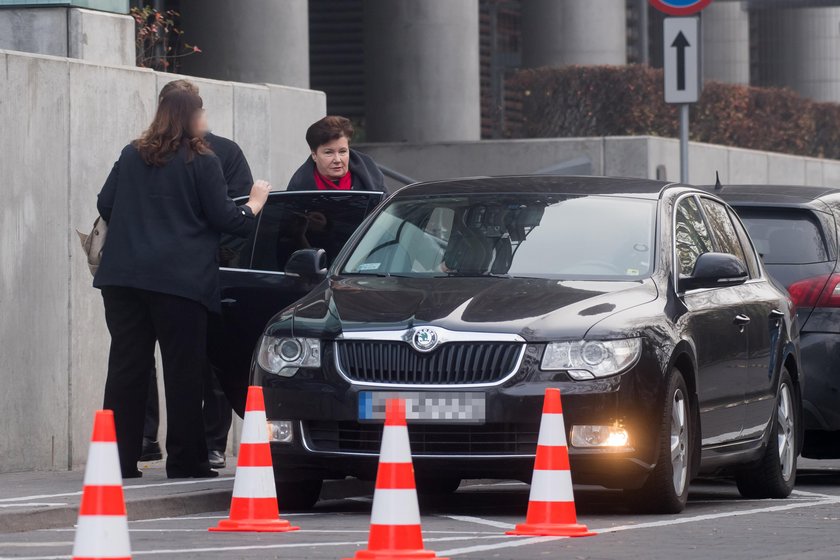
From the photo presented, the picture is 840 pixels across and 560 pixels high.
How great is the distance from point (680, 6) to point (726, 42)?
13814 millimetres

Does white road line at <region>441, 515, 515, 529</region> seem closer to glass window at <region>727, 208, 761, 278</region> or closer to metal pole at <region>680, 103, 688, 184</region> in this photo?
glass window at <region>727, 208, 761, 278</region>

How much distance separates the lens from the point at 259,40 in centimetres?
1839

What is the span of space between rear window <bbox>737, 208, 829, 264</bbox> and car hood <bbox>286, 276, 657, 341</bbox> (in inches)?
93.6

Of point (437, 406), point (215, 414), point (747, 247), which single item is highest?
point (747, 247)

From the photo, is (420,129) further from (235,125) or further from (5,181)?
(5,181)

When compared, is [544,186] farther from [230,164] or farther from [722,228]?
[230,164]

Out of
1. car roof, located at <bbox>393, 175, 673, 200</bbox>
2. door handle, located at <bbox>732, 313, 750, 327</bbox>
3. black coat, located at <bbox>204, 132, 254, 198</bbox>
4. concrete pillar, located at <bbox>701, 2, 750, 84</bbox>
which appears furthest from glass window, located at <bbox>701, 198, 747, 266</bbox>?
concrete pillar, located at <bbox>701, 2, 750, 84</bbox>

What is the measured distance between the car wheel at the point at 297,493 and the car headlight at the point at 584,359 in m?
1.46

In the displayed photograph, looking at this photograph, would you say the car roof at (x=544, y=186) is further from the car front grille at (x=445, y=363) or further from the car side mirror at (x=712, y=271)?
the car front grille at (x=445, y=363)

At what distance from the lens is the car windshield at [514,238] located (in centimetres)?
995

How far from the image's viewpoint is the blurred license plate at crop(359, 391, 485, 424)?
29.4 feet

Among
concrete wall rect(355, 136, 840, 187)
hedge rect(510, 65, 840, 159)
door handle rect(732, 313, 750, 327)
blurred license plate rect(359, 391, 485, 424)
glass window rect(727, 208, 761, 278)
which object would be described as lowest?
blurred license plate rect(359, 391, 485, 424)

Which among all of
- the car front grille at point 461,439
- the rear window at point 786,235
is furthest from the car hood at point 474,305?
the rear window at point 786,235

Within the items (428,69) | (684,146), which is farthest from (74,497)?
(428,69)
